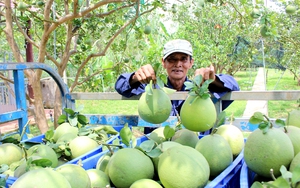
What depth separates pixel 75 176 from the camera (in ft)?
3.12

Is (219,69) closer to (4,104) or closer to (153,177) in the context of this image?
(4,104)

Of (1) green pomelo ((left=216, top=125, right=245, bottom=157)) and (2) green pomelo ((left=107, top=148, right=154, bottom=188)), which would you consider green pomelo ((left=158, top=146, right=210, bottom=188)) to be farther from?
(1) green pomelo ((left=216, top=125, right=245, bottom=157))

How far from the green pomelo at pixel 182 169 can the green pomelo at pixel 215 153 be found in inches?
3.1

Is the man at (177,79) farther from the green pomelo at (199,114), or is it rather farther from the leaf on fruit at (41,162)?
the leaf on fruit at (41,162)

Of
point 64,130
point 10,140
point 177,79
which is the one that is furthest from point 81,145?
point 177,79

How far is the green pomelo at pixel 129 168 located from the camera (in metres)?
1.02

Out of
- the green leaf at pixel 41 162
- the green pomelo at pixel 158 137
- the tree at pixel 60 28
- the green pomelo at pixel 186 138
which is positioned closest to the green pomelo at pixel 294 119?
the green pomelo at pixel 186 138

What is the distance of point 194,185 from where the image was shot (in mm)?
935

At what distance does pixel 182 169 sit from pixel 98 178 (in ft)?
1.02

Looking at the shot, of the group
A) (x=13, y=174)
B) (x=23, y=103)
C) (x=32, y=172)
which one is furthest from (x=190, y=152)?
(x=23, y=103)

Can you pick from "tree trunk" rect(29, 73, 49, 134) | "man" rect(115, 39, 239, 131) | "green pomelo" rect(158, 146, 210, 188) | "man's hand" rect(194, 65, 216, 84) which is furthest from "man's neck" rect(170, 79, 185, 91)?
"tree trunk" rect(29, 73, 49, 134)

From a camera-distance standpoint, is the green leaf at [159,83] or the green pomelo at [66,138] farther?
the green pomelo at [66,138]

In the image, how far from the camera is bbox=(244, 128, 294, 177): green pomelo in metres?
0.95

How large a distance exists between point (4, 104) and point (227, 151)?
7.75m
